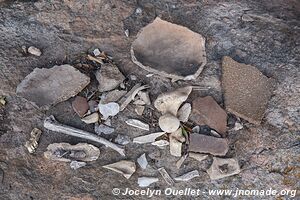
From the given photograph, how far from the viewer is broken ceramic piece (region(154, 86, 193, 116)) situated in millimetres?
2143

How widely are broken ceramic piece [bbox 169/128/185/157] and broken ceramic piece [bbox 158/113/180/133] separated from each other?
3 cm

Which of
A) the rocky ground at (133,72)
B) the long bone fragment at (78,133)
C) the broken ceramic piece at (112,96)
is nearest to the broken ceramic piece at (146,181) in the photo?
the rocky ground at (133,72)

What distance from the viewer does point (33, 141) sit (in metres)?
2.10

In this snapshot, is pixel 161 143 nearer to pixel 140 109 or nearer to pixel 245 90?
pixel 140 109

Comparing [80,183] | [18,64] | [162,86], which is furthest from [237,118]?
[18,64]

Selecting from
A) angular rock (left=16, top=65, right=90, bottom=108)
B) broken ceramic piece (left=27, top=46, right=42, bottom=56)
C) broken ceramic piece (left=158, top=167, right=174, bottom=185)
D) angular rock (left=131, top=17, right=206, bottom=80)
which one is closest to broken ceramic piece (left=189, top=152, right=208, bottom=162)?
broken ceramic piece (left=158, top=167, right=174, bottom=185)

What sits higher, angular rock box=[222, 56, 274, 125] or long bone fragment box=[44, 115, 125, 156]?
angular rock box=[222, 56, 274, 125]

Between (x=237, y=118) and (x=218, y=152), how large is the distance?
Result: 0.65 ft

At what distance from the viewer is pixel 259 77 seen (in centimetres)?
221

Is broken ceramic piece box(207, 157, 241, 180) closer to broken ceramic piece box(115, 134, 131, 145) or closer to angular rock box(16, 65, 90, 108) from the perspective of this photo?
broken ceramic piece box(115, 134, 131, 145)

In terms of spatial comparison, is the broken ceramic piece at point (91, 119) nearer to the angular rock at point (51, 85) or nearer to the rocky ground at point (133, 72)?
the rocky ground at point (133, 72)

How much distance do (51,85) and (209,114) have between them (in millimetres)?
753

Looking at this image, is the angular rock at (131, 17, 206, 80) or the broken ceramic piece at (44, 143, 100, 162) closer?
the broken ceramic piece at (44, 143, 100, 162)

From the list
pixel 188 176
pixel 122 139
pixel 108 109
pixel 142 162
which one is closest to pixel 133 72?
pixel 108 109
